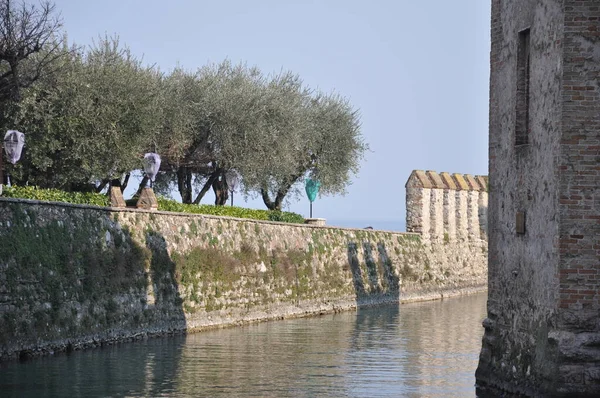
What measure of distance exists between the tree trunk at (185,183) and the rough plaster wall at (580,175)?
3885cm

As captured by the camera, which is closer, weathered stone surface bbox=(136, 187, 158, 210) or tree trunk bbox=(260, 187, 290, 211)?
weathered stone surface bbox=(136, 187, 158, 210)

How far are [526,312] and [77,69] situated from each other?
1106 inches

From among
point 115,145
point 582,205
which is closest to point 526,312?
point 582,205

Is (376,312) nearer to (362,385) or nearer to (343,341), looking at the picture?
(343,341)

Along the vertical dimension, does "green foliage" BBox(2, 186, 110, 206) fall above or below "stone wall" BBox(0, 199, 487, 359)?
above

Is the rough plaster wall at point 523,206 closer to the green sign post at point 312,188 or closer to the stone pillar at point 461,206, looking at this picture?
the stone pillar at point 461,206

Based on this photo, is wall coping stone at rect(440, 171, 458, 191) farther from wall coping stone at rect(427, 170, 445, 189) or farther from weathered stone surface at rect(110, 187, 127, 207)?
weathered stone surface at rect(110, 187, 127, 207)

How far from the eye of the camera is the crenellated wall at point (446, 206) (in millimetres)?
50281

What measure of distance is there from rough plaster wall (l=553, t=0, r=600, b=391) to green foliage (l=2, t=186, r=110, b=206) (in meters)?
14.6

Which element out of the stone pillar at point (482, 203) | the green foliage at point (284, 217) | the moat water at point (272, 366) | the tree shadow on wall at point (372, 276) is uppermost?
the stone pillar at point (482, 203)

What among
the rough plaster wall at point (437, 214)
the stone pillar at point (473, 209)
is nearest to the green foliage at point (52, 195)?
the rough plaster wall at point (437, 214)

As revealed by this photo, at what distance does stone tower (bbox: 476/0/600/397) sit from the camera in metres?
15.7

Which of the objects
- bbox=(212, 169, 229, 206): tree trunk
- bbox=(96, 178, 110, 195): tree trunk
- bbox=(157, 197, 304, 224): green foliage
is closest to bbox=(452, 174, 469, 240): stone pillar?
bbox=(157, 197, 304, 224): green foliage

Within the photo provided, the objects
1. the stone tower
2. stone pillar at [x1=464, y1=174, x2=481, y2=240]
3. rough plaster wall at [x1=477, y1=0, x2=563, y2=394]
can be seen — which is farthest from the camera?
stone pillar at [x1=464, y1=174, x2=481, y2=240]
